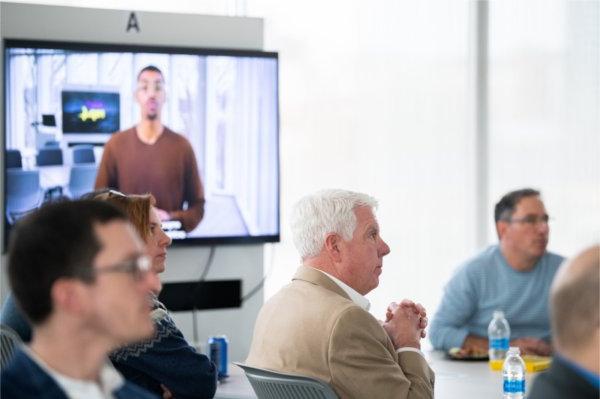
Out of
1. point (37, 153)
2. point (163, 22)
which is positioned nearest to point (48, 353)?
point (37, 153)

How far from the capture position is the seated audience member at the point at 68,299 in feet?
6.24

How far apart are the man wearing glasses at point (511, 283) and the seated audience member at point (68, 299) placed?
3.38 m

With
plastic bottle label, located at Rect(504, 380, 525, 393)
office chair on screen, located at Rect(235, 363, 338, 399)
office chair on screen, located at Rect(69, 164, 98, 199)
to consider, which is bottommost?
plastic bottle label, located at Rect(504, 380, 525, 393)

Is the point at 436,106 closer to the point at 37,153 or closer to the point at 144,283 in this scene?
the point at 37,153

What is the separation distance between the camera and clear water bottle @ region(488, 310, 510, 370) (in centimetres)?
457

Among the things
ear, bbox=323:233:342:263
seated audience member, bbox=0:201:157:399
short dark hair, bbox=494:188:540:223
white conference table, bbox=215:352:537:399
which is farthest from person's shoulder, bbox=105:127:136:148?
seated audience member, bbox=0:201:157:399

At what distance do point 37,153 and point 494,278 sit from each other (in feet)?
7.51

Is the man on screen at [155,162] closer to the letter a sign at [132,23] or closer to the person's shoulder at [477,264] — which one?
the letter a sign at [132,23]

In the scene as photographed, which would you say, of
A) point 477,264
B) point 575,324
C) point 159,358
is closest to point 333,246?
point 159,358

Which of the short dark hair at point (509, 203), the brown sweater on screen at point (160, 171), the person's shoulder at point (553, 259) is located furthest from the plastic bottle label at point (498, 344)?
the brown sweater on screen at point (160, 171)

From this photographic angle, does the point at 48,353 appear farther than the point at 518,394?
No

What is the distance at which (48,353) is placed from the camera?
1918 millimetres

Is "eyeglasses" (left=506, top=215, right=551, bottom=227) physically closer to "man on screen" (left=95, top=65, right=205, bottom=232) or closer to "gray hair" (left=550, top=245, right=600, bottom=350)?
"man on screen" (left=95, top=65, right=205, bottom=232)

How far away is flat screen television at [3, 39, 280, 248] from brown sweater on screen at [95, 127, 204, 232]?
0.09 feet
